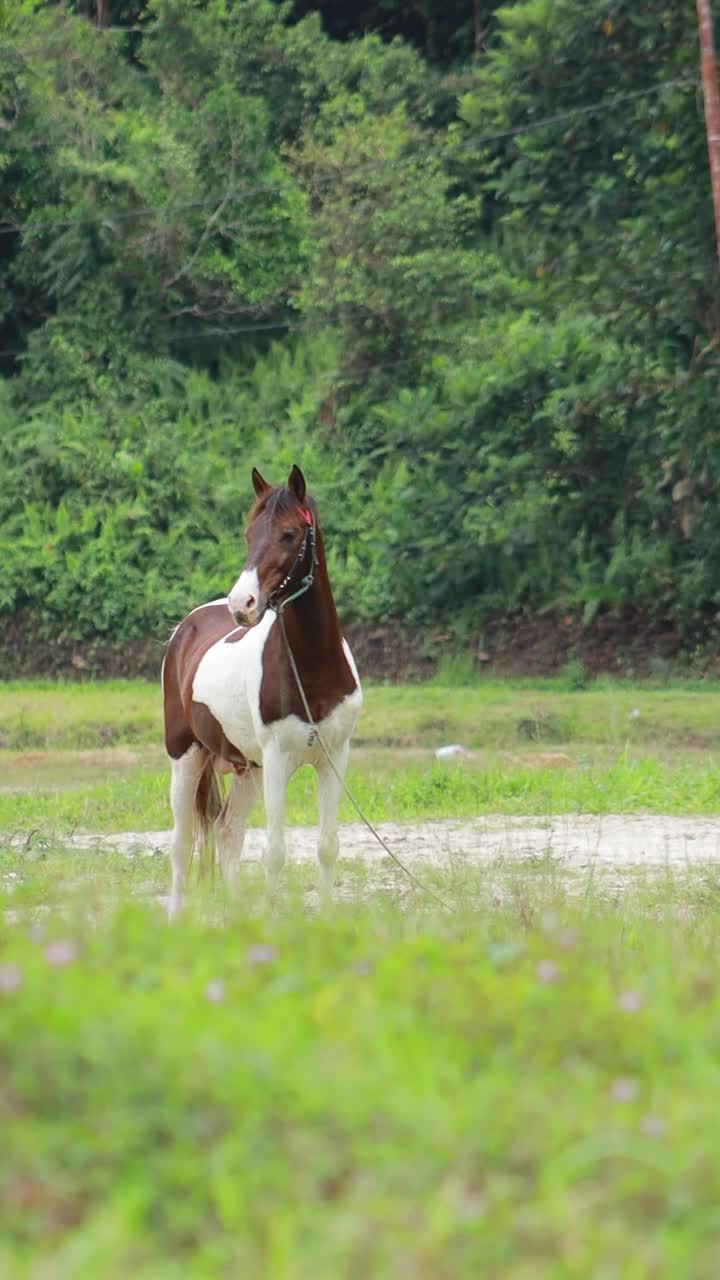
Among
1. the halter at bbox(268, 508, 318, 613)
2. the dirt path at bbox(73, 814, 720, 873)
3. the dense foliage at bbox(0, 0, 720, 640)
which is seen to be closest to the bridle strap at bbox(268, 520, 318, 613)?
the halter at bbox(268, 508, 318, 613)

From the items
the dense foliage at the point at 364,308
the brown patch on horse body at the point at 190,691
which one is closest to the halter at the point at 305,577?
the brown patch on horse body at the point at 190,691

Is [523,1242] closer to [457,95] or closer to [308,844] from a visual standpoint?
[308,844]

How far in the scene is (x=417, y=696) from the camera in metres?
21.8

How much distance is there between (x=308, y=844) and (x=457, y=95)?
26.4 meters

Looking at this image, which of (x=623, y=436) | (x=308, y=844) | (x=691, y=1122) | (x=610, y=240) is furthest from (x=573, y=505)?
(x=691, y=1122)

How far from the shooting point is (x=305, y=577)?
8180mm

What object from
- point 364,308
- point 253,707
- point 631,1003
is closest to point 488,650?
point 364,308

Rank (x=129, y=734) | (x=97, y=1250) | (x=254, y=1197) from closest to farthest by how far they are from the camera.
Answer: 1. (x=97, y=1250)
2. (x=254, y=1197)
3. (x=129, y=734)

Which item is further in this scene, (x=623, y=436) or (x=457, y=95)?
(x=457, y=95)

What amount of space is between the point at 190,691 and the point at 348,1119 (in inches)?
248

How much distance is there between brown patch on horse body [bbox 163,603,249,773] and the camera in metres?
9.07

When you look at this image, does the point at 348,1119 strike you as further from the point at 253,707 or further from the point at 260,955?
the point at 253,707

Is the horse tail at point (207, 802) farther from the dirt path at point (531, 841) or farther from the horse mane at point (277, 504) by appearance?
the horse mane at point (277, 504)

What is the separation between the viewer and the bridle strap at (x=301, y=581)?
8008mm
